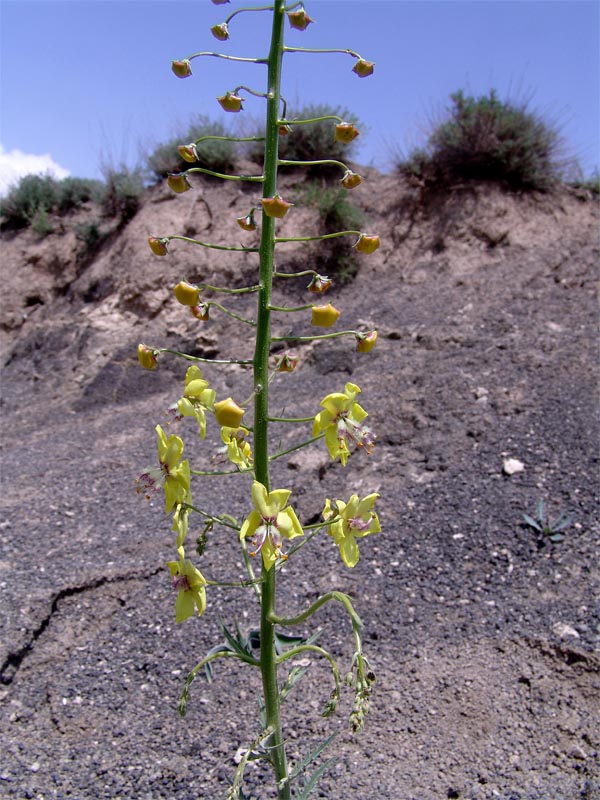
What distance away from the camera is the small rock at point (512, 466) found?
181 inches

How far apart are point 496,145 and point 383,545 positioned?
21.9 ft

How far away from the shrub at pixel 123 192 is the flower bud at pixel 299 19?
899 centimetres

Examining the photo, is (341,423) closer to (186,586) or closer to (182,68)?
(186,586)

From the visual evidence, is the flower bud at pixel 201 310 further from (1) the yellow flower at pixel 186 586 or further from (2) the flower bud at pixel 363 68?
(2) the flower bud at pixel 363 68

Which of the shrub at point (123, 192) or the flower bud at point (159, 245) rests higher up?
the shrub at point (123, 192)

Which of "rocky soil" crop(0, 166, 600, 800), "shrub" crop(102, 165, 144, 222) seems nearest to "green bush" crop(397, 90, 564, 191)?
"rocky soil" crop(0, 166, 600, 800)

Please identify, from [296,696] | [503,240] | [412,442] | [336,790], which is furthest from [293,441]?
[503,240]

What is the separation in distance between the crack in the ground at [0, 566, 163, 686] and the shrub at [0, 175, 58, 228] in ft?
30.2

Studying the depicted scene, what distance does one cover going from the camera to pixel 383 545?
4152 mm

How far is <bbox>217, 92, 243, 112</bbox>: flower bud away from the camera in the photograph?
6.37ft

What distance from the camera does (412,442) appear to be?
5.18 metres

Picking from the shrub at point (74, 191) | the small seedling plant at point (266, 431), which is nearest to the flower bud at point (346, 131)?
the small seedling plant at point (266, 431)

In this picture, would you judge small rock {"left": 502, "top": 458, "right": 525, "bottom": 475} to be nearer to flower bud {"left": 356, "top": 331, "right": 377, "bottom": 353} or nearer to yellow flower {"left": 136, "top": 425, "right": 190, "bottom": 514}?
flower bud {"left": 356, "top": 331, "right": 377, "bottom": 353}

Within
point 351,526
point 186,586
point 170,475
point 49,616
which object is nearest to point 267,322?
point 170,475
